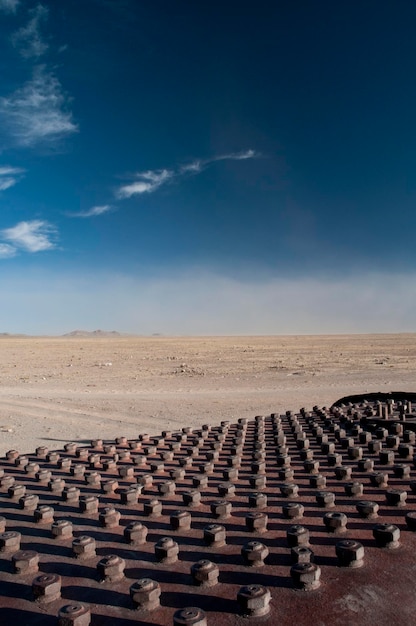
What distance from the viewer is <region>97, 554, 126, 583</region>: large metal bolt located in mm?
1988

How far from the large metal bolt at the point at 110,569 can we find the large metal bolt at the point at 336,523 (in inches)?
39.6

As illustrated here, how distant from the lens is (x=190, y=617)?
1610 millimetres

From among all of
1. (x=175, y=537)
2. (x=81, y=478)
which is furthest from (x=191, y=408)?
(x=175, y=537)

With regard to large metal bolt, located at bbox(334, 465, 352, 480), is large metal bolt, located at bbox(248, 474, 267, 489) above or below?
below

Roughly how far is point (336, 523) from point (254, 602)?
0.76 m

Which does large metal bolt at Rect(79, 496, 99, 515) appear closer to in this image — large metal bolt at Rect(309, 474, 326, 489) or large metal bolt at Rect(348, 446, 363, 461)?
large metal bolt at Rect(309, 474, 326, 489)

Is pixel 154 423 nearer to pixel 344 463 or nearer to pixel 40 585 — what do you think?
pixel 344 463

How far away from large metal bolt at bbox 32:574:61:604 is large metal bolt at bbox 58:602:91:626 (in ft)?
0.54

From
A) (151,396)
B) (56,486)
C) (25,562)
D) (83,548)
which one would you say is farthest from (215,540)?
(151,396)

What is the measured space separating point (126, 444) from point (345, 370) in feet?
74.5

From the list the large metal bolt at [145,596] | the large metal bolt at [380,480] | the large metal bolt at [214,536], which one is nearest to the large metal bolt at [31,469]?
the large metal bolt at [214,536]

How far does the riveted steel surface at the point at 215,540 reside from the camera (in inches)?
69.1

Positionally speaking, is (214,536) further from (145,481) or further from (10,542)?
(145,481)

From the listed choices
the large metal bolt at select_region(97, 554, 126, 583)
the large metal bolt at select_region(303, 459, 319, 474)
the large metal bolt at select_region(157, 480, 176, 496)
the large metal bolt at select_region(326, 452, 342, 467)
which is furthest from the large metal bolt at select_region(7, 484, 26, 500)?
the large metal bolt at select_region(326, 452, 342, 467)
